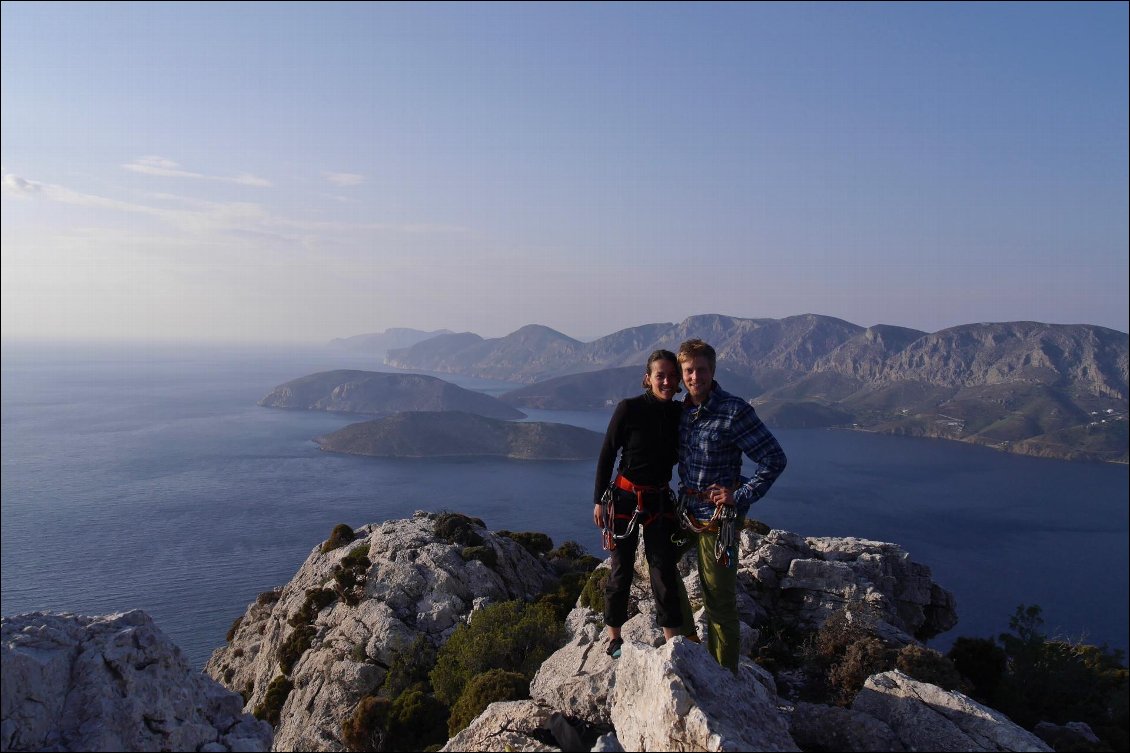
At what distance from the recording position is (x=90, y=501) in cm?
13912

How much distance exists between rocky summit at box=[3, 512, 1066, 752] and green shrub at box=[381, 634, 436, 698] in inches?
4.0

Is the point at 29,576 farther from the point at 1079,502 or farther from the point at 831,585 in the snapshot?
the point at 1079,502

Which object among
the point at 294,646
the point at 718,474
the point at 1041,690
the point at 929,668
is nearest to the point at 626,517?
the point at 718,474

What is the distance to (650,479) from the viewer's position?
9.27 meters

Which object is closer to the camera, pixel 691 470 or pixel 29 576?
pixel 691 470

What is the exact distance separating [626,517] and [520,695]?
6525mm

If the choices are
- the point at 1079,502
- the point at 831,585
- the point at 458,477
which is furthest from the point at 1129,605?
the point at 458,477

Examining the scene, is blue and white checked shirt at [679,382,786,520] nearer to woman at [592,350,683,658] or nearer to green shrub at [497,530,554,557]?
woman at [592,350,683,658]

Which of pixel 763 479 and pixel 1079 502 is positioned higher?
pixel 763 479

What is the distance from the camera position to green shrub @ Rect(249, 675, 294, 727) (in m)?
22.2

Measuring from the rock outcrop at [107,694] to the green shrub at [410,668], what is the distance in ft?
37.5

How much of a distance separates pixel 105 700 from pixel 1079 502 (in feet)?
727

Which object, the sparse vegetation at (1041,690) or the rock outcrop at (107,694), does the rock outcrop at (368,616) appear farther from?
the sparse vegetation at (1041,690)

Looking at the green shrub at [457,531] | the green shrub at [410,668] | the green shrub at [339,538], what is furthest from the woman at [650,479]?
the green shrub at [339,538]
